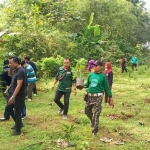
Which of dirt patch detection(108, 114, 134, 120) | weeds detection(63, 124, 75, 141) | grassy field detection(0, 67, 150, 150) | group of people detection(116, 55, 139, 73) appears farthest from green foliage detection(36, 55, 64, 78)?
weeds detection(63, 124, 75, 141)

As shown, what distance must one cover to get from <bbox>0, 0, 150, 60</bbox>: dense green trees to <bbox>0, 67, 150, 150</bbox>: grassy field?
5.08m

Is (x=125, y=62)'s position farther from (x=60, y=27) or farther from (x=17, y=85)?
(x=17, y=85)

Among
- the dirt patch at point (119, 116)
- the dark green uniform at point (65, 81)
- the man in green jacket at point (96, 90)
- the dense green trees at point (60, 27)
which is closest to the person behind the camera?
the man in green jacket at point (96, 90)

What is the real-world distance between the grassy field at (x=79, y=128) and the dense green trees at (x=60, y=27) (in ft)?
16.7

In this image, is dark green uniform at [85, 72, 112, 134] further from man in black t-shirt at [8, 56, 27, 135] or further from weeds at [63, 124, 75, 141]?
man in black t-shirt at [8, 56, 27, 135]

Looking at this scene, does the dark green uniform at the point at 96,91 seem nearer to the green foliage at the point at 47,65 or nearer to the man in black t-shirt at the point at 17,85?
the man in black t-shirt at the point at 17,85

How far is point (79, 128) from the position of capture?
23.3 feet

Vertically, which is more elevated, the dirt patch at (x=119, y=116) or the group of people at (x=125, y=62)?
the group of people at (x=125, y=62)

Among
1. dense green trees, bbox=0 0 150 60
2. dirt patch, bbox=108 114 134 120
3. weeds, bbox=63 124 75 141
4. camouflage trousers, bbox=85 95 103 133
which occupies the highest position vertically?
dense green trees, bbox=0 0 150 60

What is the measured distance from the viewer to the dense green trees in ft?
53.0

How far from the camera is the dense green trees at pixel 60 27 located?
1616 cm


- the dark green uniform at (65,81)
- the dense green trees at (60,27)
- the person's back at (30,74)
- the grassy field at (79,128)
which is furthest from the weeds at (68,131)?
the dense green trees at (60,27)

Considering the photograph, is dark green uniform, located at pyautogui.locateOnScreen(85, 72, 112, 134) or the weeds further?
dark green uniform, located at pyautogui.locateOnScreen(85, 72, 112, 134)

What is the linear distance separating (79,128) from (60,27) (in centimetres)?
1491
